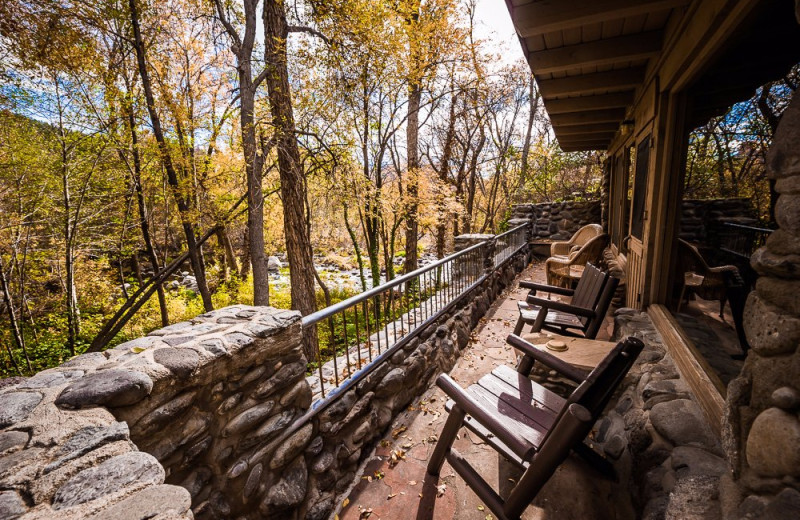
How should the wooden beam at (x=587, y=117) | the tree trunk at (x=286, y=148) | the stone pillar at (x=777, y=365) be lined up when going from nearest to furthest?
1. the stone pillar at (x=777, y=365)
2. the tree trunk at (x=286, y=148)
3. the wooden beam at (x=587, y=117)

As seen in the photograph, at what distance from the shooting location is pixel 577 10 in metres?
2.15

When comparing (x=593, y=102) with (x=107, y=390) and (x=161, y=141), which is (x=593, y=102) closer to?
(x=107, y=390)

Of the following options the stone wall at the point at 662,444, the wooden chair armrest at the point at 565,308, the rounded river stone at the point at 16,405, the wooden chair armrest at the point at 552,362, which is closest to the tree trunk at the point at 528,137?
the wooden chair armrest at the point at 565,308

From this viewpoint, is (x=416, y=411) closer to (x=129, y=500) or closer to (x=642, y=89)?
(x=129, y=500)

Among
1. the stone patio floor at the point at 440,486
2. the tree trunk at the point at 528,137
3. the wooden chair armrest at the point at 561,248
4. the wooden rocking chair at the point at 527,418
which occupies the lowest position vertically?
the stone patio floor at the point at 440,486

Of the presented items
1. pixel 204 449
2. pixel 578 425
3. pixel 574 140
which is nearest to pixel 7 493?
pixel 204 449

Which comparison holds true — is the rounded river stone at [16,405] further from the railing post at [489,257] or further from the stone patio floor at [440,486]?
the railing post at [489,257]

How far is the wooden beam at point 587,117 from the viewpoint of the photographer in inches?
189

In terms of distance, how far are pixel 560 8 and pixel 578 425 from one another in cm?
262

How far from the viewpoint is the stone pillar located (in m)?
0.80

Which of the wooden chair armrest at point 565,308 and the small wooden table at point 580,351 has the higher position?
the wooden chair armrest at point 565,308

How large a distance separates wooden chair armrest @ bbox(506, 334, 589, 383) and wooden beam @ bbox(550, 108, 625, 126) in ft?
13.4

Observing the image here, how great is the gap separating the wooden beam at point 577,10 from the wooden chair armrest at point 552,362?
7.60 feet

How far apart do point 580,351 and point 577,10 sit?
8.07 feet
